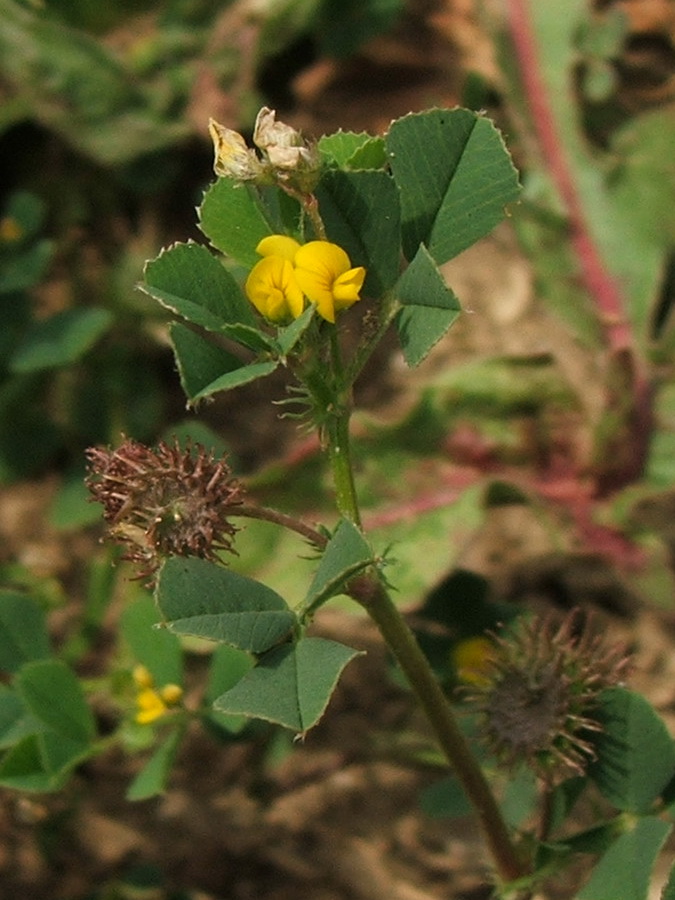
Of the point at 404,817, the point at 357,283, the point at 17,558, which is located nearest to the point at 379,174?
the point at 357,283

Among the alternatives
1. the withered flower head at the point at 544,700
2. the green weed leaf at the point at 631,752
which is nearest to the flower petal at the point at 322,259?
the withered flower head at the point at 544,700

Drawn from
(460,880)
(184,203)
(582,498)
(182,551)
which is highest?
(184,203)

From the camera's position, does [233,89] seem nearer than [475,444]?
→ No

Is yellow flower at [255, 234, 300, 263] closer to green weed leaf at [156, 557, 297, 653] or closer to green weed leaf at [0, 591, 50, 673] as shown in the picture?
green weed leaf at [156, 557, 297, 653]

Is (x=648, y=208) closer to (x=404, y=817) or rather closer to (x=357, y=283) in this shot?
(x=404, y=817)

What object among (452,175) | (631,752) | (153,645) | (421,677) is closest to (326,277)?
(452,175)

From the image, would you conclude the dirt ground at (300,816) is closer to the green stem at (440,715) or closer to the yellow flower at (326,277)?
the green stem at (440,715)
